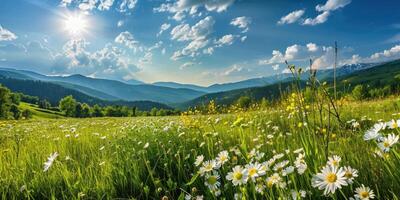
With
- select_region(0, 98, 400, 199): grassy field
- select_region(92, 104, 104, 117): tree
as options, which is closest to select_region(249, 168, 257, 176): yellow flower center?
select_region(0, 98, 400, 199): grassy field

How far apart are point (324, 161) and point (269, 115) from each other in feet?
20.0

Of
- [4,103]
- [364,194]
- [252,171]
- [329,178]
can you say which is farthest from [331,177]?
[4,103]

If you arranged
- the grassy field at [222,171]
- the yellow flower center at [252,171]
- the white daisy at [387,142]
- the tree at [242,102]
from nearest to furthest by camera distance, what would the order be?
the white daisy at [387,142]
the yellow flower center at [252,171]
the grassy field at [222,171]
the tree at [242,102]

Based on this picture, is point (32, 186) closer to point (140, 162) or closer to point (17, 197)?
point (17, 197)

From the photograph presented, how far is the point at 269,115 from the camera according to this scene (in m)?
8.59

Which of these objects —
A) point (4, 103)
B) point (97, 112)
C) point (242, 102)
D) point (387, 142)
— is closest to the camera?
point (387, 142)

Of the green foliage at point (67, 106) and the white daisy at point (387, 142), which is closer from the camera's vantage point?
the white daisy at point (387, 142)

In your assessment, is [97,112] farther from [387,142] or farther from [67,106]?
[387,142]

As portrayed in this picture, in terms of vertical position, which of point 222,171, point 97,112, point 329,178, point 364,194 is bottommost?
point 97,112

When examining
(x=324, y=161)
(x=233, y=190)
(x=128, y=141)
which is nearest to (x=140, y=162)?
(x=128, y=141)

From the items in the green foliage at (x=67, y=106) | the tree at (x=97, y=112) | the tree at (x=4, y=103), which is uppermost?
the tree at (x=4, y=103)

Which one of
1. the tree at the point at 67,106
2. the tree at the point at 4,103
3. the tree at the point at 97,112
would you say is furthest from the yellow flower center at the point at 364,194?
the tree at the point at 97,112

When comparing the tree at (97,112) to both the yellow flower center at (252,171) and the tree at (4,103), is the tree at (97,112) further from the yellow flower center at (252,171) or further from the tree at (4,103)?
the yellow flower center at (252,171)

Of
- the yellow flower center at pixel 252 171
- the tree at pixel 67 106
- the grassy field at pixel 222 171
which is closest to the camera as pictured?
the yellow flower center at pixel 252 171
